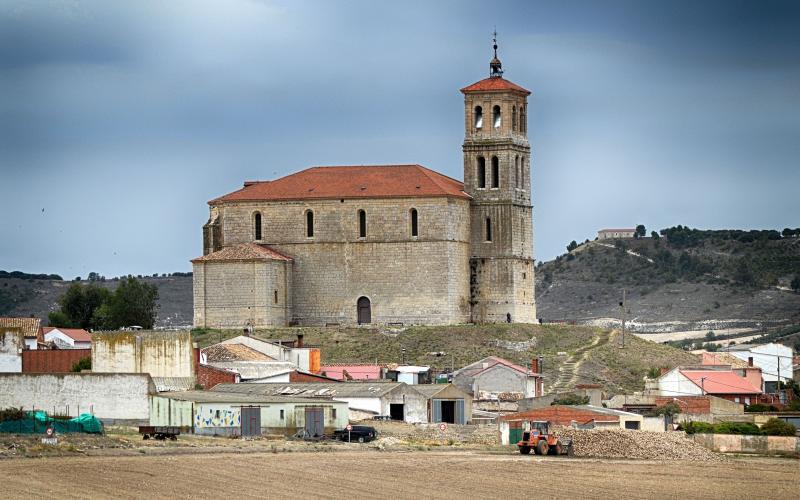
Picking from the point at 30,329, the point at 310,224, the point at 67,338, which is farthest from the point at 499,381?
the point at 67,338

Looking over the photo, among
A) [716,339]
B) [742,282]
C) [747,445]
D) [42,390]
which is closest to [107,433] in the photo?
[42,390]

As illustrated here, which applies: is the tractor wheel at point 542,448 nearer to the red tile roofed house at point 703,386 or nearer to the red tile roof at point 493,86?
the red tile roofed house at point 703,386

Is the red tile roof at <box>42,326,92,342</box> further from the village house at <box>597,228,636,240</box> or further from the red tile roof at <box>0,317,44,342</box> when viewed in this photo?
the village house at <box>597,228,636,240</box>

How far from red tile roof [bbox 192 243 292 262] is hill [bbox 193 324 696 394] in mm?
3896

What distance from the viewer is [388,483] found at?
5434 centimetres

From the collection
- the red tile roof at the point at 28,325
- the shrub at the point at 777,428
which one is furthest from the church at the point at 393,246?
the shrub at the point at 777,428

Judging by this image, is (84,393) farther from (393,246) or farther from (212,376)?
(393,246)

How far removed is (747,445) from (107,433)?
20840 mm

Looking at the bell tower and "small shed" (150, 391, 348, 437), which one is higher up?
the bell tower

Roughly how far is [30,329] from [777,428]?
40781mm

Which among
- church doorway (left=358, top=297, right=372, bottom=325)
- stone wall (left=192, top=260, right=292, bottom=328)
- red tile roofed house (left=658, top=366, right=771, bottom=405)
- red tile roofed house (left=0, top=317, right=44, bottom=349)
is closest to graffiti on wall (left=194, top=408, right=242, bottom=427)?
red tile roofed house (left=658, top=366, right=771, bottom=405)

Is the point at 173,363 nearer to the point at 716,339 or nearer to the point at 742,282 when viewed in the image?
the point at 716,339

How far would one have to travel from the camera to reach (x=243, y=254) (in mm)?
103625

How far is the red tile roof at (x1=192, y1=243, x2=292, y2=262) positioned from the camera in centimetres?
10325
